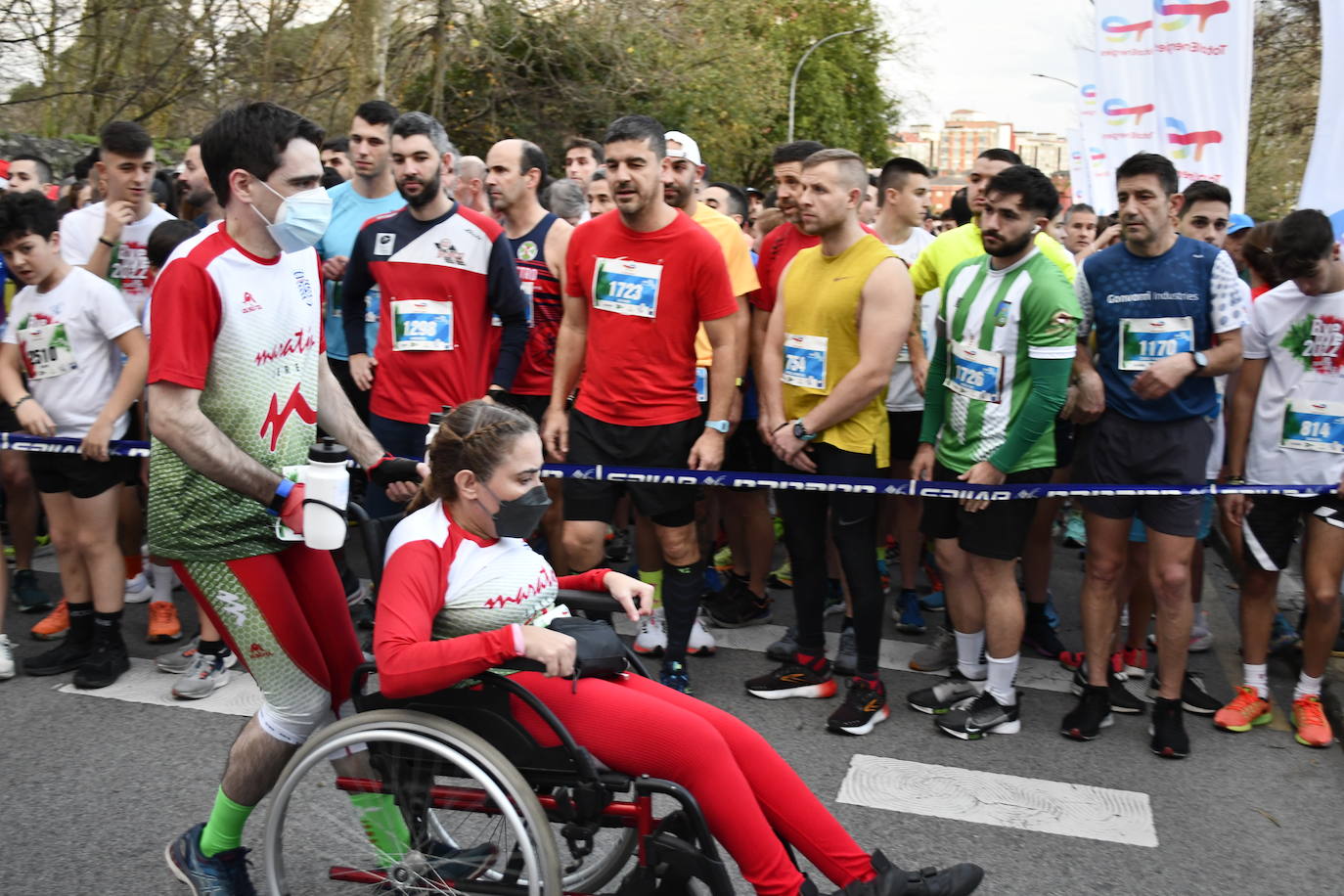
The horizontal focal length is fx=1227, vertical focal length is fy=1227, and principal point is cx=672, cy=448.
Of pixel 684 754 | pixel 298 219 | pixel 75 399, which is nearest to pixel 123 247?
pixel 75 399

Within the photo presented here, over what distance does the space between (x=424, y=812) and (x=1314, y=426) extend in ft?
12.4

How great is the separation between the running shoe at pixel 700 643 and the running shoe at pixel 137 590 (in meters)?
2.76

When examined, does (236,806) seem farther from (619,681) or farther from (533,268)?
(533,268)

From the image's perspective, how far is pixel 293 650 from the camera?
317cm

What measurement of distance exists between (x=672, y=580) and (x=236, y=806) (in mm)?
2246

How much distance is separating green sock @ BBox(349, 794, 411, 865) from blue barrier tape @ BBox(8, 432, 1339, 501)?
6.78ft

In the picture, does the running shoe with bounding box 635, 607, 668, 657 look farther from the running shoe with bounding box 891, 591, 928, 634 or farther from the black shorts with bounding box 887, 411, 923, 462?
the black shorts with bounding box 887, 411, 923, 462

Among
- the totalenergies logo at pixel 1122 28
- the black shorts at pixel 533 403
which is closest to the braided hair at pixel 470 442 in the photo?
the black shorts at pixel 533 403

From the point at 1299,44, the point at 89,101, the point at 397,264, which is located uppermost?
the point at 1299,44

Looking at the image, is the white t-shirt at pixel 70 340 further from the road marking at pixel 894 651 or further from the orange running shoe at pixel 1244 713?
the orange running shoe at pixel 1244 713

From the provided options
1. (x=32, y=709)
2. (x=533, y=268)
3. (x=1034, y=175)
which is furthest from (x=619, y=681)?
(x=533, y=268)

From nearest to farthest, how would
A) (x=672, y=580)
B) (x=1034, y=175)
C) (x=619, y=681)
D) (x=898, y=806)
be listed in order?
(x=619, y=681) < (x=898, y=806) < (x=1034, y=175) < (x=672, y=580)

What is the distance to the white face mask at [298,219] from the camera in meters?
3.17

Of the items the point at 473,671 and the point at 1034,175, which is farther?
the point at 1034,175
